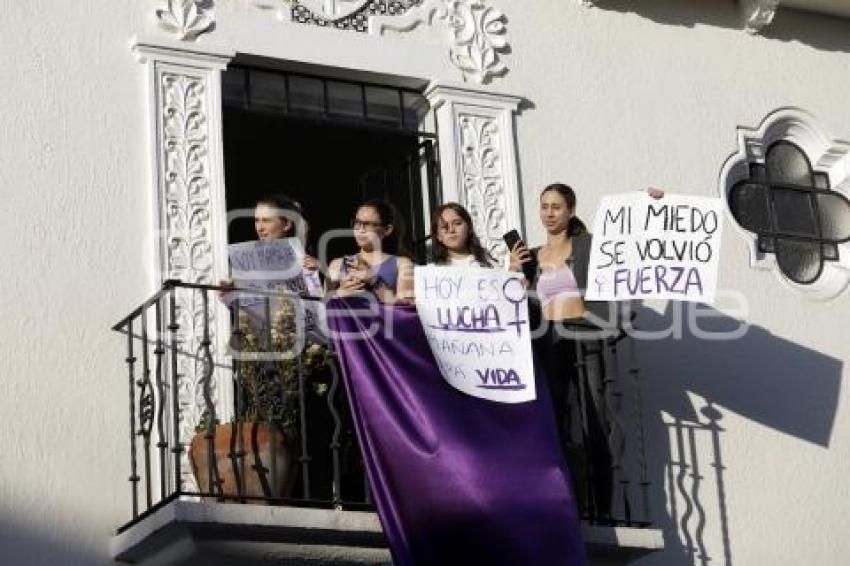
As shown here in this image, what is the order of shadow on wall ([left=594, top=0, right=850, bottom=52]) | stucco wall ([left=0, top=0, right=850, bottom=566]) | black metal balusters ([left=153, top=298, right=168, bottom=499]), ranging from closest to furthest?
black metal balusters ([left=153, top=298, right=168, bottom=499]) → stucco wall ([left=0, top=0, right=850, bottom=566]) → shadow on wall ([left=594, top=0, right=850, bottom=52])

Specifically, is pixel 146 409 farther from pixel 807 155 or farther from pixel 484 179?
pixel 807 155

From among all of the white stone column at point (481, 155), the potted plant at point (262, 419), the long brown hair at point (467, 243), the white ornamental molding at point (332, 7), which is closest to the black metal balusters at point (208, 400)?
the potted plant at point (262, 419)

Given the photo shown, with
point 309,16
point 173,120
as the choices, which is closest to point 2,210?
point 173,120

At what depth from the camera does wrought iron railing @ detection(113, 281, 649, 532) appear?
979 cm

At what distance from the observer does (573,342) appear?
10859mm

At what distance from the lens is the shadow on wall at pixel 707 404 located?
37.3ft

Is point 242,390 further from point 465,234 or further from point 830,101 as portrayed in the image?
point 830,101

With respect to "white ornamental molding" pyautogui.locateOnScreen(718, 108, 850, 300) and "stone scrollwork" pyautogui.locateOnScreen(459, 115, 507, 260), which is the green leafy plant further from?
"white ornamental molding" pyautogui.locateOnScreen(718, 108, 850, 300)

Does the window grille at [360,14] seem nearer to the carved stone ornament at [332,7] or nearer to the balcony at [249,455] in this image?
the carved stone ornament at [332,7]

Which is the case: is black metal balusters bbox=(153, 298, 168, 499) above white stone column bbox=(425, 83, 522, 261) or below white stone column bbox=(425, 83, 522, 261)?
below

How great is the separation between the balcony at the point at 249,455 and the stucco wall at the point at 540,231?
0.60 ft

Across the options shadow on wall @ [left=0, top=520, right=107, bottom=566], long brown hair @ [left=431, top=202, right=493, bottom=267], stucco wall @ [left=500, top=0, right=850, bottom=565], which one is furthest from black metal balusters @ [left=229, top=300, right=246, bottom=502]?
stucco wall @ [left=500, top=0, right=850, bottom=565]

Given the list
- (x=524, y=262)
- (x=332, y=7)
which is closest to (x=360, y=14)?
(x=332, y=7)

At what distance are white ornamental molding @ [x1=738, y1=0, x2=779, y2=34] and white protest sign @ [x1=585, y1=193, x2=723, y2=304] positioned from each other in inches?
89.7
